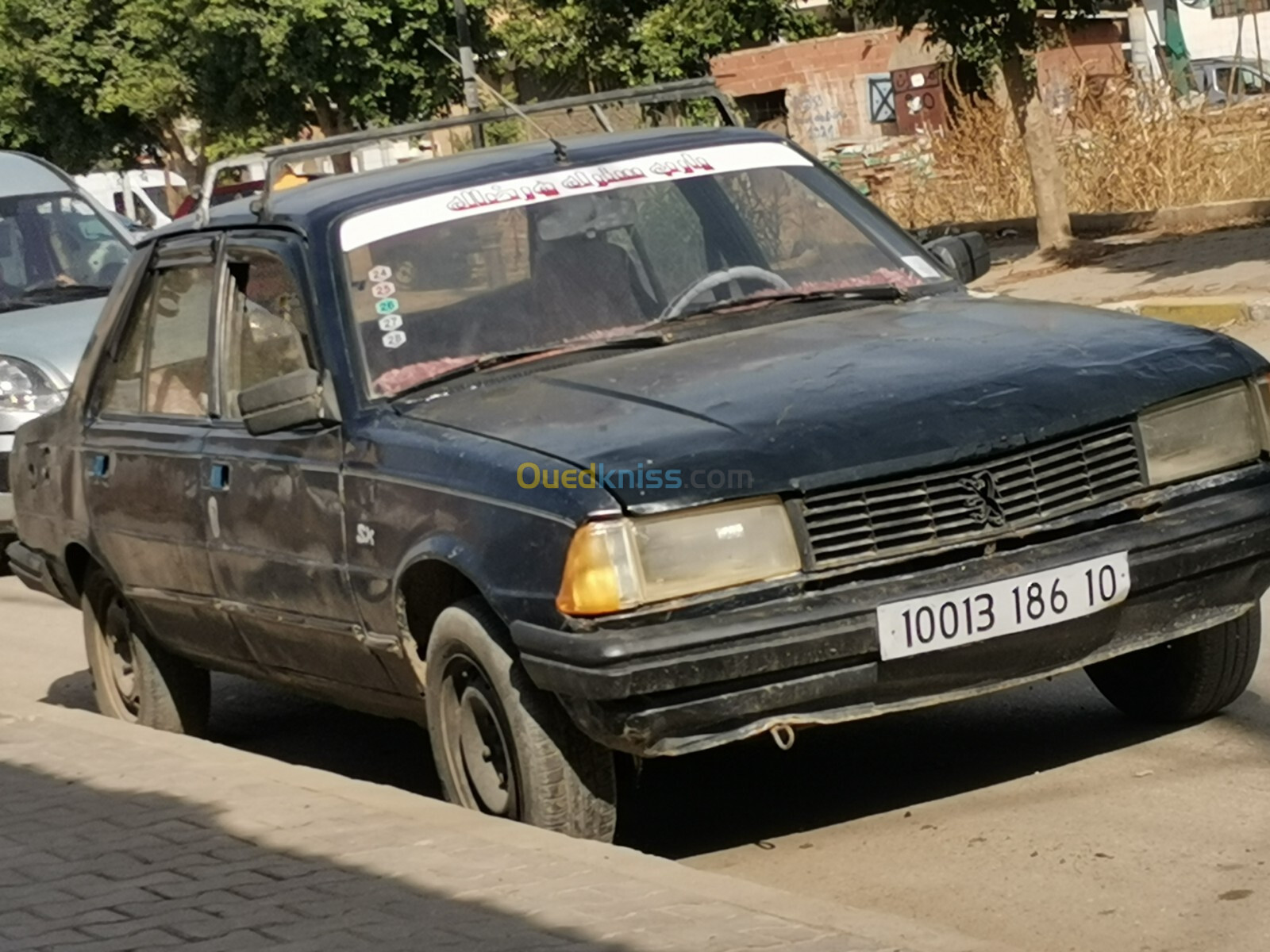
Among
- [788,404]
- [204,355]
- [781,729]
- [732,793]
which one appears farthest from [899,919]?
[204,355]

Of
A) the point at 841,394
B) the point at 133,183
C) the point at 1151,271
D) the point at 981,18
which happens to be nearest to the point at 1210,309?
the point at 1151,271

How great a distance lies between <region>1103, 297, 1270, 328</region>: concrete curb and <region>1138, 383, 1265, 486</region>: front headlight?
8.74 meters

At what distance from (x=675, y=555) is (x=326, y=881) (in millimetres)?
1004

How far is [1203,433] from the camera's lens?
5.45 meters

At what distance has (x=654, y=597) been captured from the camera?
487 centimetres

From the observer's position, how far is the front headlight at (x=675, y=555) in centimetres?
485

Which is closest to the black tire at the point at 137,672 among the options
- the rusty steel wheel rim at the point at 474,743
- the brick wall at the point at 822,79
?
the rusty steel wheel rim at the point at 474,743

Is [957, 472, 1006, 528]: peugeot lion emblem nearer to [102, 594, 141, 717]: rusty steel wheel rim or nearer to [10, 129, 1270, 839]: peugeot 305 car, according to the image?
[10, 129, 1270, 839]: peugeot 305 car

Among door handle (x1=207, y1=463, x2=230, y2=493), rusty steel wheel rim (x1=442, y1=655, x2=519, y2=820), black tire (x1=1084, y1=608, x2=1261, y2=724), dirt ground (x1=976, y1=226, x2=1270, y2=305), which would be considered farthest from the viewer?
dirt ground (x1=976, y1=226, x2=1270, y2=305)

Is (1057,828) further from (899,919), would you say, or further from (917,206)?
(917,206)

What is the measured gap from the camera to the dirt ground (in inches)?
653

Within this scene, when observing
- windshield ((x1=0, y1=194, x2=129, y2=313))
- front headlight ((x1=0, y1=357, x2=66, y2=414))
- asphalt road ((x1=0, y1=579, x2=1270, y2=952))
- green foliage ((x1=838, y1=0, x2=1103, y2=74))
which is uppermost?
green foliage ((x1=838, y1=0, x2=1103, y2=74))

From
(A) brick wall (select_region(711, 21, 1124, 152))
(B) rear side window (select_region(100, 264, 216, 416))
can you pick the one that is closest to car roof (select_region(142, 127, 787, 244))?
(B) rear side window (select_region(100, 264, 216, 416))

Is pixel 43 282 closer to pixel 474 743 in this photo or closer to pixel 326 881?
pixel 474 743
